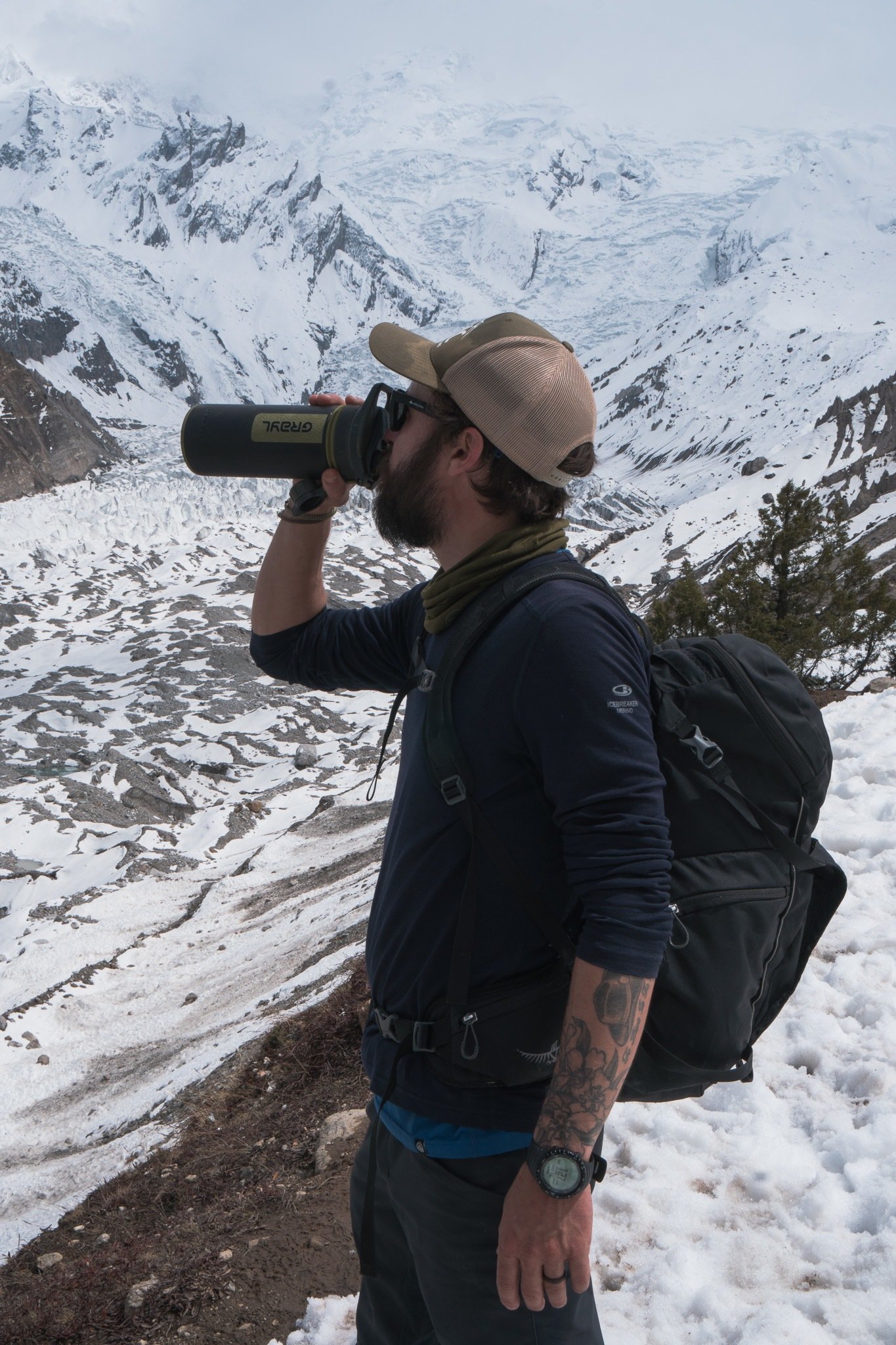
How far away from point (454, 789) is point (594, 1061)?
629 mm

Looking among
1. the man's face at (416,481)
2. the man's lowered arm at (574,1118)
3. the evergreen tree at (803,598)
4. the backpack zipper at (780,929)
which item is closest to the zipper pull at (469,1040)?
the man's lowered arm at (574,1118)

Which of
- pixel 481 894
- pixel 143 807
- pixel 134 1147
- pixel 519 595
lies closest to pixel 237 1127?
pixel 134 1147

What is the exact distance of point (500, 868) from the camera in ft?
6.93

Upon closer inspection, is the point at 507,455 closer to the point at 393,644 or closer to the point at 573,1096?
the point at 393,644

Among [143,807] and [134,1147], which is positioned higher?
[134,1147]

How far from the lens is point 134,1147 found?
23.4ft

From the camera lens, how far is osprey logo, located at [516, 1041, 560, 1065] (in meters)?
2.15

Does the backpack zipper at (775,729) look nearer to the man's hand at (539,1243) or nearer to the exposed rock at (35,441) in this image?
the man's hand at (539,1243)

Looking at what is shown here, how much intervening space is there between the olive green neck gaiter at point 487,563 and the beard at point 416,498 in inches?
4.4

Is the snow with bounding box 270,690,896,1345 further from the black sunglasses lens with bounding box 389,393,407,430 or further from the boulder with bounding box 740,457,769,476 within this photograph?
the boulder with bounding box 740,457,769,476

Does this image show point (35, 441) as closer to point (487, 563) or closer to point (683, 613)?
point (683, 613)

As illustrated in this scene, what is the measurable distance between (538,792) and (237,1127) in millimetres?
5488

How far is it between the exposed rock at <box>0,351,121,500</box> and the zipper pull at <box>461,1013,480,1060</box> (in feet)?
313

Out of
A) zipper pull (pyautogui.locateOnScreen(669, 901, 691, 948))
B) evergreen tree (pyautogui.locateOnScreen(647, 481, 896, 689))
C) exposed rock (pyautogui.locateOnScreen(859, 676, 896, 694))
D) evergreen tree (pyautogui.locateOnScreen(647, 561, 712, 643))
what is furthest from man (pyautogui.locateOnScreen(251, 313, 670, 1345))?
evergreen tree (pyautogui.locateOnScreen(647, 561, 712, 643))
